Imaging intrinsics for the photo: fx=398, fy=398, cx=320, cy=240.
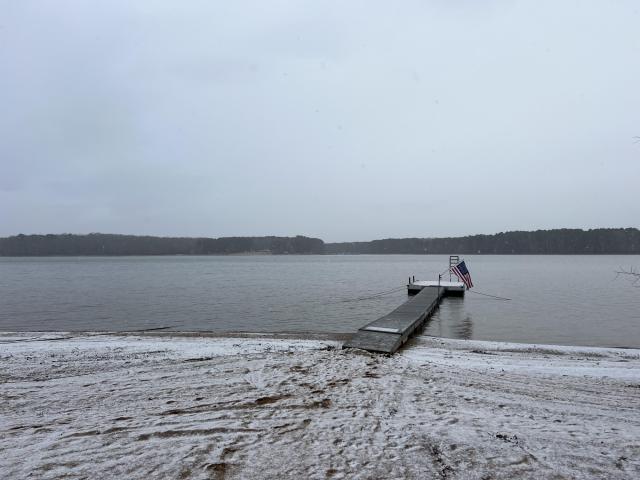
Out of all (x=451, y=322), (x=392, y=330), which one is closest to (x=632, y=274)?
(x=392, y=330)

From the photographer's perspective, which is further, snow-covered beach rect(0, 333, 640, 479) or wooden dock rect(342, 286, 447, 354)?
wooden dock rect(342, 286, 447, 354)

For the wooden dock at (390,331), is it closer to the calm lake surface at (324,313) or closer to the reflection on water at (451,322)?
the reflection on water at (451,322)

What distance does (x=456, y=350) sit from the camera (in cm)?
1109

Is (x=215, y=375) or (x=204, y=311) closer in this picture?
(x=215, y=375)

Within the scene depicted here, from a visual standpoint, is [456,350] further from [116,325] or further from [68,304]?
[68,304]

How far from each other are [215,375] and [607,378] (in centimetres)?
761

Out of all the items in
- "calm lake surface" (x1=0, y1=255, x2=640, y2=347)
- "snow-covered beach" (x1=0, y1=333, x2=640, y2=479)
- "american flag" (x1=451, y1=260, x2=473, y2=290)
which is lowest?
"calm lake surface" (x1=0, y1=255, x2=640, y2=347)

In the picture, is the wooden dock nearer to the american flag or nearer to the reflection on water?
the reflection on water

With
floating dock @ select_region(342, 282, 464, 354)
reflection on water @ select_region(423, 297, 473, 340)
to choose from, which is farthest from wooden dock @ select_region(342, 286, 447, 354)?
reflection on water @ select_region(423, 297, 473, 340)

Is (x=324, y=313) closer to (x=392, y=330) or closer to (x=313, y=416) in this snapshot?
(x=392, y=330)

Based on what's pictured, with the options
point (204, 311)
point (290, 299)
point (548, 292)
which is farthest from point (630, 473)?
point (548, 292)

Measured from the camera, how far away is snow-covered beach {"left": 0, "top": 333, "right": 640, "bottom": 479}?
418cm

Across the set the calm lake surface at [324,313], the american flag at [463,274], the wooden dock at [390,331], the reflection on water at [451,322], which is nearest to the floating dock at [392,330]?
the wooden dock at [390,331]

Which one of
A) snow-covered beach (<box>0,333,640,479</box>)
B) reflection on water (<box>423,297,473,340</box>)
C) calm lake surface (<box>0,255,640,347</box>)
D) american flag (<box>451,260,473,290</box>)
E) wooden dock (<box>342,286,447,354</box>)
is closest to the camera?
snow-covered beach (<box>0,333,640,479</box>)
